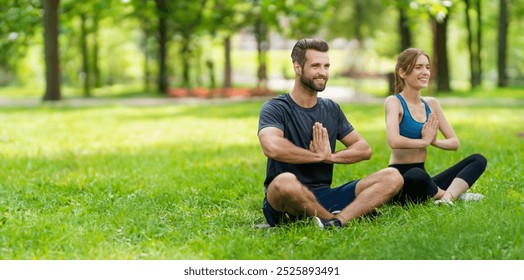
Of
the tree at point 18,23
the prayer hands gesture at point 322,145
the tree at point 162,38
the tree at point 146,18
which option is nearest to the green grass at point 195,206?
the prayer hands gesture at point 322,145

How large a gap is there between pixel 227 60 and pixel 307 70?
99.6 ft

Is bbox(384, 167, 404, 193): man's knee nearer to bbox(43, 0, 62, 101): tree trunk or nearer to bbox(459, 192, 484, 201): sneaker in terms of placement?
bbox(459, 192, 484, 201): sneaker

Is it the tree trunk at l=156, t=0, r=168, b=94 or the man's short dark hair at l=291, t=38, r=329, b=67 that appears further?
the tree trunk at l=156, t=0, r=168, b=94

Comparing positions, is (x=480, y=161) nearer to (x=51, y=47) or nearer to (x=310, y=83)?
(x=310, y=83)

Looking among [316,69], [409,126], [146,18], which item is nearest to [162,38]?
[146,18]

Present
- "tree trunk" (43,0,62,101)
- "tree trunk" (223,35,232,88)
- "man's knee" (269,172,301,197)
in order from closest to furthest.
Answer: "man's knee" (269,172,301,197), "tree trunk" (43,0,62,101), "tree trunk" (223,35,232,88)

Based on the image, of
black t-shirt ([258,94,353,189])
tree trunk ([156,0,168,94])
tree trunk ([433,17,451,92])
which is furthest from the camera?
tree trunk ([156,0,168,94])

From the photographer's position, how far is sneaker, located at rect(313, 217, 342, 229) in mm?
6156

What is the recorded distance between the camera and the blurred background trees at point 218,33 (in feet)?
70.3

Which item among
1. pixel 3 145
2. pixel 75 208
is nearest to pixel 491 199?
pixel 75 208

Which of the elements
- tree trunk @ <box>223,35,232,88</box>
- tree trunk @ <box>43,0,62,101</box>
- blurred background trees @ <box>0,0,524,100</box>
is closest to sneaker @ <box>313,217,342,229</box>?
blurred background trees @ <box>0,0,524,100</box>

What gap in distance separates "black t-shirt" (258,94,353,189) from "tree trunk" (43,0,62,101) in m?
17.1

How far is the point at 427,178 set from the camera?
663cm

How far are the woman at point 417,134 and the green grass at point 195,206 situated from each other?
0.24 metres
